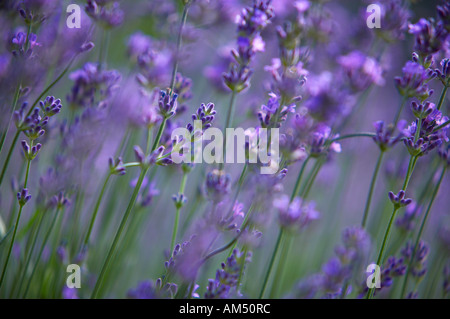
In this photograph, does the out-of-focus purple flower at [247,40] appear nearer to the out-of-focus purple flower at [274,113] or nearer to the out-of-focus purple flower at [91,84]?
the out-of-focus purple flower at [274,113]

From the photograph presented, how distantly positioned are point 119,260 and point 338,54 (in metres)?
1.27

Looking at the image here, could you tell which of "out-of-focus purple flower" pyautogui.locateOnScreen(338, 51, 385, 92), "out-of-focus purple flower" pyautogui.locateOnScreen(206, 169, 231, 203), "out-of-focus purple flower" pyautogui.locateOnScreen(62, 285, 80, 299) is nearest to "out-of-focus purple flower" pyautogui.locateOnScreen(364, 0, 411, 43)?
"out-of-focus purple flower" pyautogui.locateOnScreen(338, 51, 385, 92)

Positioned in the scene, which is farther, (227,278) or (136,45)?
(136,45)

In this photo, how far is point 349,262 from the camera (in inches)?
Answer: 49.3

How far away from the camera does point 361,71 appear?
128cm

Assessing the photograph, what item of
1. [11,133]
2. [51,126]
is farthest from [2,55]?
[11,133]

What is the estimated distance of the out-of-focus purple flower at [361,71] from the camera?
1.26m

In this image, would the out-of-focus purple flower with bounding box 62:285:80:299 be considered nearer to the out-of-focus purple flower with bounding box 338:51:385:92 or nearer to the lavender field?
the lavender field

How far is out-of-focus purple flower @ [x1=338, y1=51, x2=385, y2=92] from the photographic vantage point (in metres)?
1.26

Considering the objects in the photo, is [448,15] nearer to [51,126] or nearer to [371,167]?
[51,126]

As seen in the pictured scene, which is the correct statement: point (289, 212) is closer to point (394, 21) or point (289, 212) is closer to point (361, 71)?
point (361, 71)

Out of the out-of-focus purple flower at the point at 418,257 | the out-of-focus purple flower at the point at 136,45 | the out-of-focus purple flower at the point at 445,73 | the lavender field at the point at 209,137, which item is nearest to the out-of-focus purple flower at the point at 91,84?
the lavender field at the point at 209,137

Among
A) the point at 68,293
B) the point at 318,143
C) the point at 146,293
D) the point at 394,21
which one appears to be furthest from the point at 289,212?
the point at 394,21

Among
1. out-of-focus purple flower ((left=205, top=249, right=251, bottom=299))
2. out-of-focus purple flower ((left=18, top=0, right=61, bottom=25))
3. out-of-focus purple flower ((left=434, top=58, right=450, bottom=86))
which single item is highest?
out-of-focus purple flower ((left=434, top=58, right=450, bottom=86))
